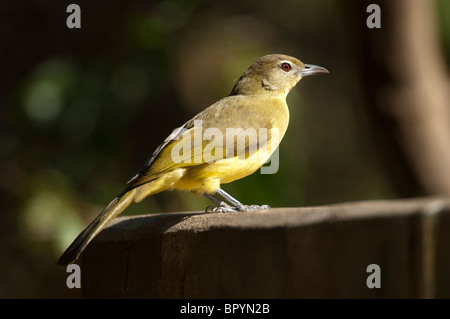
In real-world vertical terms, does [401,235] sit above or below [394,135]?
below

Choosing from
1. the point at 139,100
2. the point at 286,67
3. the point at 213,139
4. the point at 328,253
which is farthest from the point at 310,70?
the point at 328,253

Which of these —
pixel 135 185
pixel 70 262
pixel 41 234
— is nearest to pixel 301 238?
pixel 70 262

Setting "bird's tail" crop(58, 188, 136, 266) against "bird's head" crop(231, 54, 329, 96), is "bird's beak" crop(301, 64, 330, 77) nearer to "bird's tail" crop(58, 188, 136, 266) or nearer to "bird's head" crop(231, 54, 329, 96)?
"bird's head" crop(231, 54, 329, 96)

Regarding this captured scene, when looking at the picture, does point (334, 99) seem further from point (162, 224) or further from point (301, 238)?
point (301, 238)

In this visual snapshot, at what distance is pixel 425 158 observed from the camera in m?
3.94

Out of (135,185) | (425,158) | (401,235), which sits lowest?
(401,235)

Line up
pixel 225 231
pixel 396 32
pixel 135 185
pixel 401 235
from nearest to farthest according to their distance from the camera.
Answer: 1. pixel 401 235
2. pixel 225 231
3. pixel 135 185
4. pixel 396 32

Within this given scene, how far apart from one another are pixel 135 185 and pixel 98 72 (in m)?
1.87

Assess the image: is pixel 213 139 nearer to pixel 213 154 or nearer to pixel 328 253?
pixel 213 154

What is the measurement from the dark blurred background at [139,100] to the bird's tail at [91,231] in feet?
4.12

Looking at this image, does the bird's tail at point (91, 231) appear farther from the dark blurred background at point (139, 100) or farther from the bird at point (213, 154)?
the dark blurred background at point (139, 100)

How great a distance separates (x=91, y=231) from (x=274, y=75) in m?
1.83

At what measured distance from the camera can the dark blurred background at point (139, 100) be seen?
3.94 metres

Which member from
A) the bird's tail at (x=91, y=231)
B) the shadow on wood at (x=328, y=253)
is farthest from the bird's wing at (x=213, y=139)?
the shadow on wood at (x=328, y=253)
